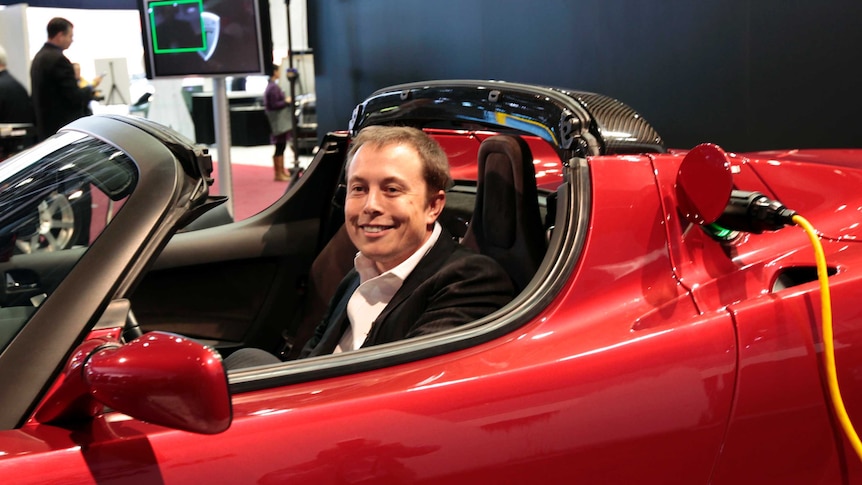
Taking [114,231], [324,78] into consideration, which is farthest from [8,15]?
[114,231]

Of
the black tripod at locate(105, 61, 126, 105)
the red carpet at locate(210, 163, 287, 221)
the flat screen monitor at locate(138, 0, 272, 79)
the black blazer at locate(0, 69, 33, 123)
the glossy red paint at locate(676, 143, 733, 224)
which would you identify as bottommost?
the red carpet at locate(210, 163, 287, 221)

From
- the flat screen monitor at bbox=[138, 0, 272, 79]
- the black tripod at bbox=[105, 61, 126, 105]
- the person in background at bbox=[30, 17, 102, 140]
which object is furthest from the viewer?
the black tripod at bbox=[105, 61, 126, 105]

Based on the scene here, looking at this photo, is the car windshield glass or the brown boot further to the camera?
the brown boot

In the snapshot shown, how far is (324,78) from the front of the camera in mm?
9508

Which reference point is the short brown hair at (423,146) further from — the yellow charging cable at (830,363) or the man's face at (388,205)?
the yellow charging cable at (830,363)

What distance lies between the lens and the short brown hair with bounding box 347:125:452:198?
180 centimetres

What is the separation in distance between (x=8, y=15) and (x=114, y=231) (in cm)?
935

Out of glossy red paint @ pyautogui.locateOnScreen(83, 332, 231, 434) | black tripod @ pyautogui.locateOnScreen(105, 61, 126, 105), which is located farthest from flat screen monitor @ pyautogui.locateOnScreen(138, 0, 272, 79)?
black tripod @ pyautogui.locateOnScreen(105, 61, 126, 105)

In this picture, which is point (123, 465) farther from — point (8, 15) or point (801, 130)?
point (8, 15)

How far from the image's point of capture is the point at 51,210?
1464mm

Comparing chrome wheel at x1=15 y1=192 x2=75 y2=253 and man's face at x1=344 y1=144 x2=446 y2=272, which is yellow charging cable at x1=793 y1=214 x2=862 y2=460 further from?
chrome wheel at x1=15 y1=192 x2=75 y2=253

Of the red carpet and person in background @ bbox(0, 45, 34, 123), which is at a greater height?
person in background @ bbox(0, 45, 34, 123)

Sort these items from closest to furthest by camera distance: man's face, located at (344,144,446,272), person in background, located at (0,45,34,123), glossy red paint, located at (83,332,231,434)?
glossy red paint, located at (83,332,231,434)
man's face, located at (344,144,446,272)
person in background, located at (0,45,34,123)

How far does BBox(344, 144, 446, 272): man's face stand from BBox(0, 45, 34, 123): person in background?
502cm
